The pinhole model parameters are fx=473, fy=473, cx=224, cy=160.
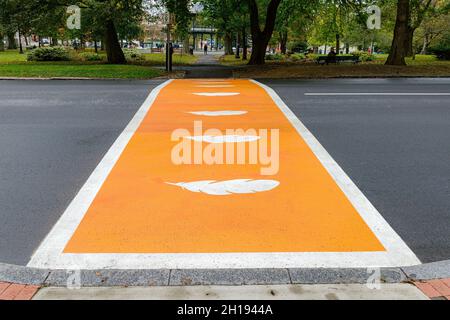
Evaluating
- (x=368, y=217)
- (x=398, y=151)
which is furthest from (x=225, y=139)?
(x=368, y=217)

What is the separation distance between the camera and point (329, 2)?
2908cm

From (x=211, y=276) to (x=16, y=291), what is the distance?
59.3 inches

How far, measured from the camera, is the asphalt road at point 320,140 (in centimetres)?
507

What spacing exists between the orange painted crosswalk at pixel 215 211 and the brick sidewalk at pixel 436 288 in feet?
2.34

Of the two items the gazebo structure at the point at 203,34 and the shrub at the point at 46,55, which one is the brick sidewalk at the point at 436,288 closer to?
the shrub at the point at 46,55

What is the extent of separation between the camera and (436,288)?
144 inches

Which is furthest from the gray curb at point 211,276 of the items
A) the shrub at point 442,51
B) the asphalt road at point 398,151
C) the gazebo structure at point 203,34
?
the gazebo structure at point 203,34

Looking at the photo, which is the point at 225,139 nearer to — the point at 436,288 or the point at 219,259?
the point at 219,259

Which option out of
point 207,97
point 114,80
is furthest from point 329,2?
point 207,97

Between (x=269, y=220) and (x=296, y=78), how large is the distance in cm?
1725

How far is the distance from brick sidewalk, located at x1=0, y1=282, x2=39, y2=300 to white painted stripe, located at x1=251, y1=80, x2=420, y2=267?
255cm

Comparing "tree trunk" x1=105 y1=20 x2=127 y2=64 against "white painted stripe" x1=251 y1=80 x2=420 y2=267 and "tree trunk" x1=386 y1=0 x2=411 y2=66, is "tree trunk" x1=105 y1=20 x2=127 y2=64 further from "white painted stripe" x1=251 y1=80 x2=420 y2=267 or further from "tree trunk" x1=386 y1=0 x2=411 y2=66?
"white painted stripe" x1=251 y1=80 x2=420 y2=267
